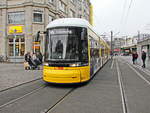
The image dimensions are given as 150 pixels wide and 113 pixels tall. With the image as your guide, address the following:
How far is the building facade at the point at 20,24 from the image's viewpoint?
24.5 m

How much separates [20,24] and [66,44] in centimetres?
1993

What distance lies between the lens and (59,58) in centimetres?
749

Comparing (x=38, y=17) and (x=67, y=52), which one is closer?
(x=67, y=52)

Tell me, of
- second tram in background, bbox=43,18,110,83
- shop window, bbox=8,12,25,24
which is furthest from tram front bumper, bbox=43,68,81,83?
shop window, bbox=8,12,25,24

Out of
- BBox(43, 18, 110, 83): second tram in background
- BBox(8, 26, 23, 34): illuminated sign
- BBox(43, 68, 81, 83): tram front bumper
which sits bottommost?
BBox(43, 68, 81, 83): tram front bumper

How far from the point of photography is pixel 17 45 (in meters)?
25.4

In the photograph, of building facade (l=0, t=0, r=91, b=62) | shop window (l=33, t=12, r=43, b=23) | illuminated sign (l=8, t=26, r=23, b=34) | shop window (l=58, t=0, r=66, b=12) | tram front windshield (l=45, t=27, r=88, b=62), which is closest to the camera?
tram front windshield (l=45, t=27, r=88, b=62)

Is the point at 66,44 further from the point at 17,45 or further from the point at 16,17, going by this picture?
the point at 16,17

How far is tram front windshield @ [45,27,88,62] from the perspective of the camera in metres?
7.49

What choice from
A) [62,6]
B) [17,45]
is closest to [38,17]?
[17,45]

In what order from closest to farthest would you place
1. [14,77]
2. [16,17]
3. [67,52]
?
1. [67,52]
2. [14,77]
3. [16,17]

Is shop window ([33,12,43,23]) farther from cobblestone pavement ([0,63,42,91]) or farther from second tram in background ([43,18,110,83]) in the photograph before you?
second tram in background ([43,18,110,83])

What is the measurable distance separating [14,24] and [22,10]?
2500 millimetres

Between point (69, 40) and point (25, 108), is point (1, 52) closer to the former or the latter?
point (69, 40)
